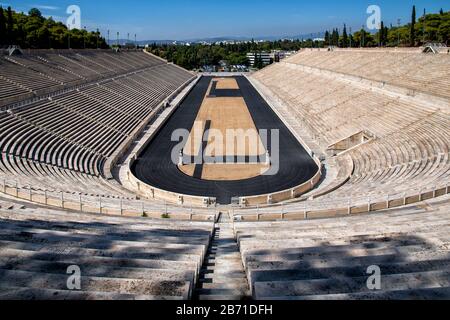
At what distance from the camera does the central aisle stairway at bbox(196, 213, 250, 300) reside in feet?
21.8

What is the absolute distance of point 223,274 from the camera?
7.86 metres

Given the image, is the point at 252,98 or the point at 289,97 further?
the point at 252,98

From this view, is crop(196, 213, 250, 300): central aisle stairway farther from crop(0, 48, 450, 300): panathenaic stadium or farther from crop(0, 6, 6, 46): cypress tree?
crop(0, 6, 6, 46): cypress tree

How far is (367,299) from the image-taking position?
538 cm

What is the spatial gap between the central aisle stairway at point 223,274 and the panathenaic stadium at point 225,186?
5cm

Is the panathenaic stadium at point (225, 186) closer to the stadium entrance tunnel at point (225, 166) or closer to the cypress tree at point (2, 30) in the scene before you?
the stadium entrance tunnel at point (225, 166)

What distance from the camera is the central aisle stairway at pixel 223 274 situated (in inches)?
261

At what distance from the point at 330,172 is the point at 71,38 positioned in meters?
72.1

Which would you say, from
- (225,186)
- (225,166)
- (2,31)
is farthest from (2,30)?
(225,186)

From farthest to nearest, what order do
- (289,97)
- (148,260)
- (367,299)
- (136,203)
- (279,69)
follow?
1. (279,69)
2. (289,97)
3. (136,203)
4. (148,260)
5. (367,299)

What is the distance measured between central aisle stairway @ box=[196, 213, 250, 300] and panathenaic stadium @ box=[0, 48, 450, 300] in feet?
0.17

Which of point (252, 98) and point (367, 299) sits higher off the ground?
point (252, 98)
